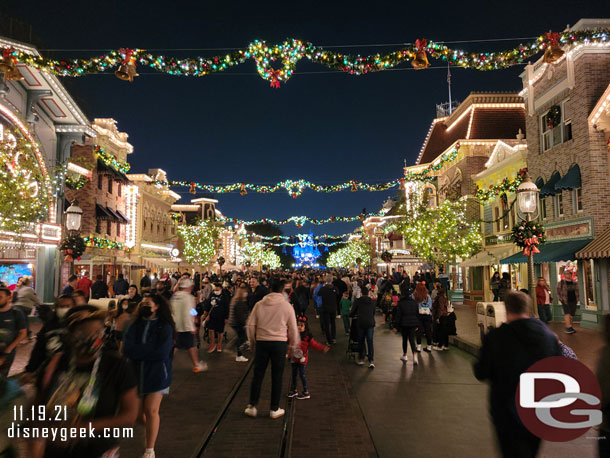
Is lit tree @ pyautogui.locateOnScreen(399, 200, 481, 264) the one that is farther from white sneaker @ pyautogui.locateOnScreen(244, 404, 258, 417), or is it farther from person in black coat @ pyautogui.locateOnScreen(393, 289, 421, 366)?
white sneaker @ pyautogui.locateOnScreen(244, 404, 258, 417)

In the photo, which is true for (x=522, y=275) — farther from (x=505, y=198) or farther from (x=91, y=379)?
(x=91, y=379)

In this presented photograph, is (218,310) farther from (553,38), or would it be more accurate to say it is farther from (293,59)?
(553,38)

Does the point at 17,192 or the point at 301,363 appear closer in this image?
the point at 301,363

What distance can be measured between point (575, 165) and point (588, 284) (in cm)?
Answer: 463

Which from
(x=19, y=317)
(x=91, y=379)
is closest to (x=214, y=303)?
(x=19, y=317)

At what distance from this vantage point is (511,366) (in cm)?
370

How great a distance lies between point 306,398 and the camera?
26.2ft

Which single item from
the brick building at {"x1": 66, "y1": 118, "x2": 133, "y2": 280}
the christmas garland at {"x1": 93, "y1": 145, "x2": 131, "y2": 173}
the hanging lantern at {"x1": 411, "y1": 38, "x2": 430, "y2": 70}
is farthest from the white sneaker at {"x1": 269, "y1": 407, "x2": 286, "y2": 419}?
the christmas garland at {"x1": 93, "y1": 145, "x2": 131, "y2": 173}

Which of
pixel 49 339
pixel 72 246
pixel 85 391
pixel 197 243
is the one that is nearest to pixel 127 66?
pixel 72 246

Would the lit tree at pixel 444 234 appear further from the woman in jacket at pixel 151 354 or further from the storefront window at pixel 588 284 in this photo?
the woman in jacket at pixel 151 354

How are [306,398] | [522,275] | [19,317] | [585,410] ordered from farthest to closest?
[522,275], [306,398], [19,317], [585,410]

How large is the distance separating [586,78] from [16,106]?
72.5ft

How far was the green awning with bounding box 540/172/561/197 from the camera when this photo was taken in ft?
61.6

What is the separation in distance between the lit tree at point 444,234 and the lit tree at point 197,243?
27177mm
